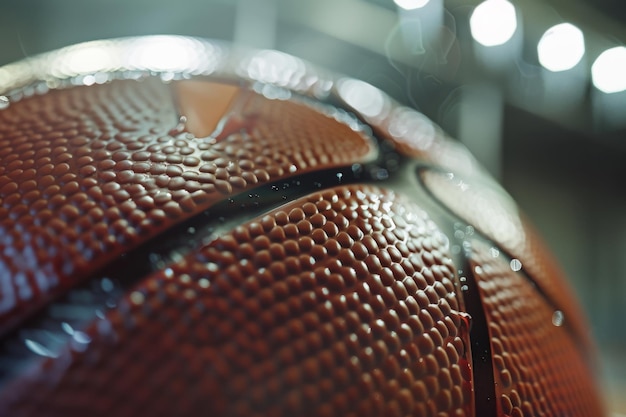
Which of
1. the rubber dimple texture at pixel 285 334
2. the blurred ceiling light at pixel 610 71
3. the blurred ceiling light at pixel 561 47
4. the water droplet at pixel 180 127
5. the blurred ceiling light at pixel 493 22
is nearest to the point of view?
the rubber dimple texture at pixel 285 334

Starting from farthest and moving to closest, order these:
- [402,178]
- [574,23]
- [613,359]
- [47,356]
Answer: [574,23] → [613,359] → [402,178] → [47,356]

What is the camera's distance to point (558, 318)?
20.4 inches

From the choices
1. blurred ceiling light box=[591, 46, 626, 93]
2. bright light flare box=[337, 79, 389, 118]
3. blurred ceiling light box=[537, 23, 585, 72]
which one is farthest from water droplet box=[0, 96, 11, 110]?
blurred ceiling light box=[591, 46, 626, 93]

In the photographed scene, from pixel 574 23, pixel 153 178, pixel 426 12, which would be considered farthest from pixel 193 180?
pixel 574 23

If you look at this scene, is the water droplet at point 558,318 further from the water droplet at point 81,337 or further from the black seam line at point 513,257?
the water droplet at point 81,337

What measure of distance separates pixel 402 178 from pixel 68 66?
1.07 feet

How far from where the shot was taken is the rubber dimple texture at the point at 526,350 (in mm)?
417

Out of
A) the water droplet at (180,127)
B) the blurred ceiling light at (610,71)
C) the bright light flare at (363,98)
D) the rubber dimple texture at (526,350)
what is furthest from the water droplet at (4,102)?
the blurred ceiling light at (610,71)

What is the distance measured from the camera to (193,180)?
40 cm

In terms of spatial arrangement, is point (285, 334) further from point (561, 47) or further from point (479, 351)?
point (561, 47)

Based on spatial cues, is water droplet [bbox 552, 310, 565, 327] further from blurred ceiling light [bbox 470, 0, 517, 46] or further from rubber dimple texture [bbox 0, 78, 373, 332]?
blurred ceiling light [bbox 470, 0, 517, 46]

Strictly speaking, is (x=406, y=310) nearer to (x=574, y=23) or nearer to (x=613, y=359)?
(x=613, y=359)

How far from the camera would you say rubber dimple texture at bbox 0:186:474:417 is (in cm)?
33

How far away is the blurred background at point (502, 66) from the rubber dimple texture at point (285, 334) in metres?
2.59
